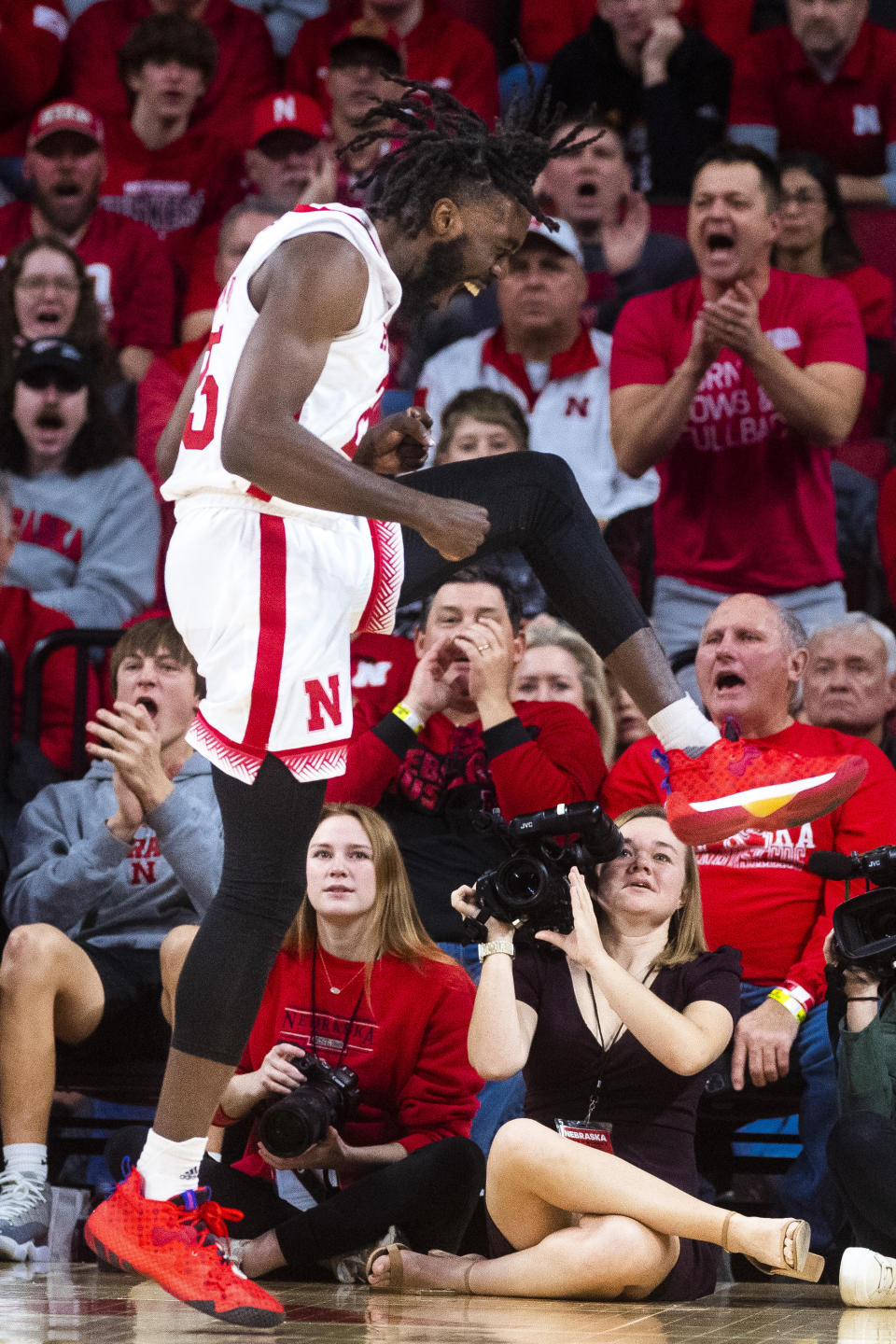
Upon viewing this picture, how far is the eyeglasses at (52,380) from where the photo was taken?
571 centimetres

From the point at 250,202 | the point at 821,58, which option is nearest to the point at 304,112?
the point at 250,202

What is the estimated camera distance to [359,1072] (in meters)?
3.75

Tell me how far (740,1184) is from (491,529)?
2.23m

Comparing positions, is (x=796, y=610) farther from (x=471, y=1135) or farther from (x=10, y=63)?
(x=10, y=63)

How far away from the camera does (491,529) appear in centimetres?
271

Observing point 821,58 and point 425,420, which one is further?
point 821,58

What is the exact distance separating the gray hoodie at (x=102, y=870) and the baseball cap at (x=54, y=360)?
170 centimetres

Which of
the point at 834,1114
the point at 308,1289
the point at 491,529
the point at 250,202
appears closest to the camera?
the point at 491,529

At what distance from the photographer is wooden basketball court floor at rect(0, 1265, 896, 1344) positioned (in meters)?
2.56

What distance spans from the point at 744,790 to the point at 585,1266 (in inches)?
39.6

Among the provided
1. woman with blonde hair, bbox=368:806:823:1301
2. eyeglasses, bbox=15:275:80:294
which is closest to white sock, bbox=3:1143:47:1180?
woman with blonde hair, bbox=368:806:823:1301

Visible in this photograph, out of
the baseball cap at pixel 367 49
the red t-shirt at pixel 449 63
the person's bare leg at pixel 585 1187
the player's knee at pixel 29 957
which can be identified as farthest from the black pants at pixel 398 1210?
the red t-shirt at pixel 449 63

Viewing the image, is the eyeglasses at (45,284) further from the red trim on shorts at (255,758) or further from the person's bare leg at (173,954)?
the red trim on shorts at (255,758)

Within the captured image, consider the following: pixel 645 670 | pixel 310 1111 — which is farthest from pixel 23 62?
pixel 645 670
